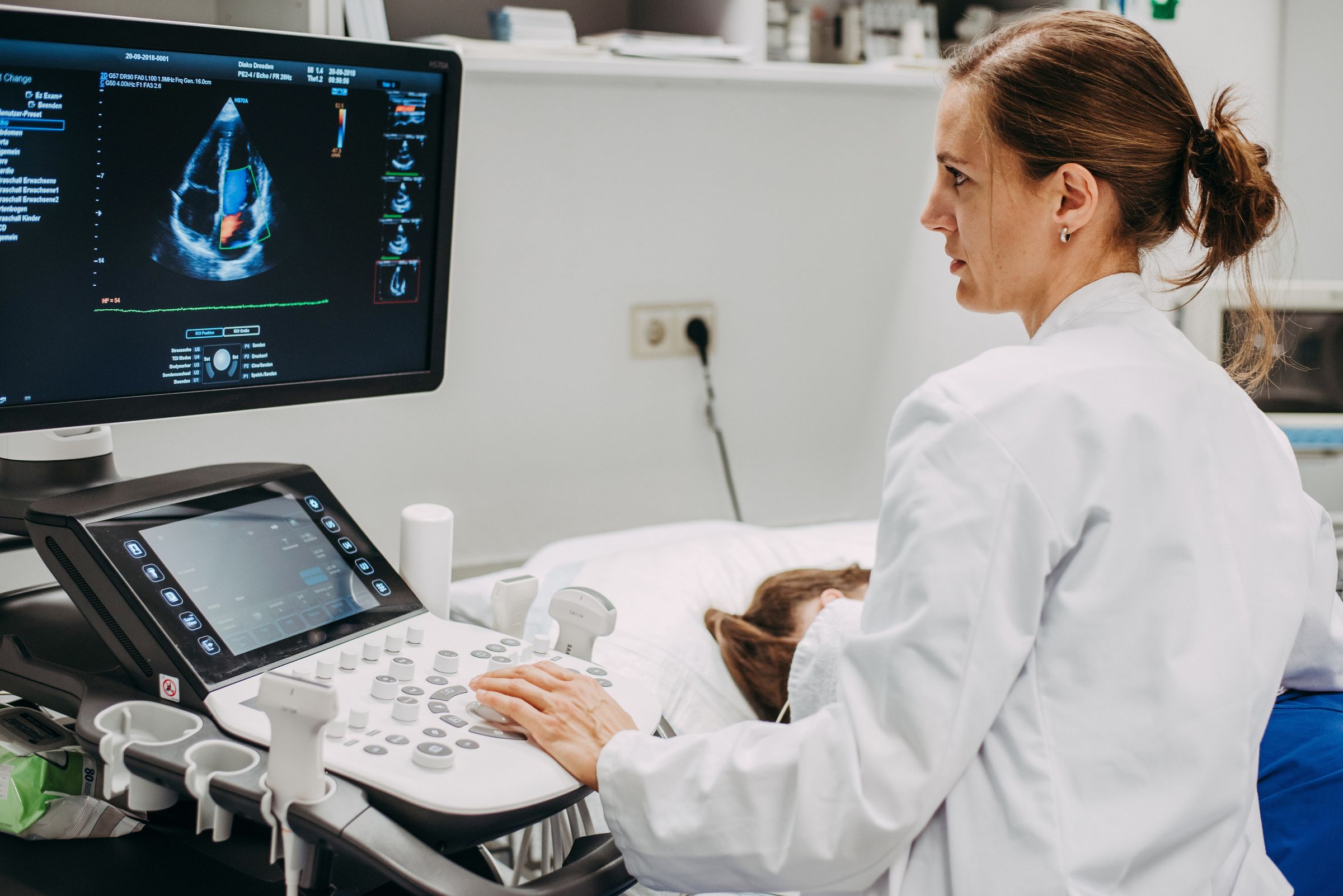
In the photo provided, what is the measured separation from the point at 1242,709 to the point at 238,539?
81 cm

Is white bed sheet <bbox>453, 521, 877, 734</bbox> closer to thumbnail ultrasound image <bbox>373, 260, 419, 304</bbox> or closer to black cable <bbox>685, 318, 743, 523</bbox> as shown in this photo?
black cable <bbox>685, 318, 743, 523</bbox>

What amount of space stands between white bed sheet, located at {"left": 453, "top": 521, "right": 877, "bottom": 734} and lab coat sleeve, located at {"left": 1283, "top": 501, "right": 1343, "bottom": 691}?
680 mm

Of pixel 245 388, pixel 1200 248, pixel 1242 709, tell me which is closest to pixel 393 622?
pixel 245 388

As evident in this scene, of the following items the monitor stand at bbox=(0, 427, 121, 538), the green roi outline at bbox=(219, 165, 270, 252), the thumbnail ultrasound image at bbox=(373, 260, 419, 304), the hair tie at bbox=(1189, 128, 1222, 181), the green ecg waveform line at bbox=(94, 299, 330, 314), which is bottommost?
the monitor stand at bbox=(0, 427, 121, 538)

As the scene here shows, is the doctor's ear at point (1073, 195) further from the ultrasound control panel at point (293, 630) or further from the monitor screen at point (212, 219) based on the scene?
the monitor screen at point (212, 219)

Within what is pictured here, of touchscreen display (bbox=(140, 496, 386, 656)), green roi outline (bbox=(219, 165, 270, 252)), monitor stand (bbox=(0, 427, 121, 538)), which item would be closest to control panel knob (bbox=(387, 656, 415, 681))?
touchscreen display (bbox=(140, 496, 386, 656))

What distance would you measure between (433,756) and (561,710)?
0.12 meters

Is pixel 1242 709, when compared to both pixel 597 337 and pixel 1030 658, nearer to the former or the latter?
pixel 1030 658

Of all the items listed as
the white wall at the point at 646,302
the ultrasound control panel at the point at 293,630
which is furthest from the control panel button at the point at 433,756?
the white wall at the point at 646,302

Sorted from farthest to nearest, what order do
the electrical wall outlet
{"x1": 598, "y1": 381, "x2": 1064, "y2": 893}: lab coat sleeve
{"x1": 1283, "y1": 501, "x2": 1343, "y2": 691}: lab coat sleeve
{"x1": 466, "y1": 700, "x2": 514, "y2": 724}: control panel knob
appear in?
the electrical wall outlet, {"x1": 1283, "y1": 501, "x2": 1343, "y2": 691}: lab coat sleeve, {"x1": 466, "y1": 700, "x2": 514, "y2": 724}: control panel knob, {"x1": 598, "y1": 381, "x2": 1064, "y2": 893}: lab coat sleeve

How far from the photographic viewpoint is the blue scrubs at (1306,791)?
1.08m

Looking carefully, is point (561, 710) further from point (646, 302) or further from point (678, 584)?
point (646, 302)

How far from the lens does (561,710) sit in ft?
3.00

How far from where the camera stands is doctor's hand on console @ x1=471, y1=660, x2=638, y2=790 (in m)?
0.89
